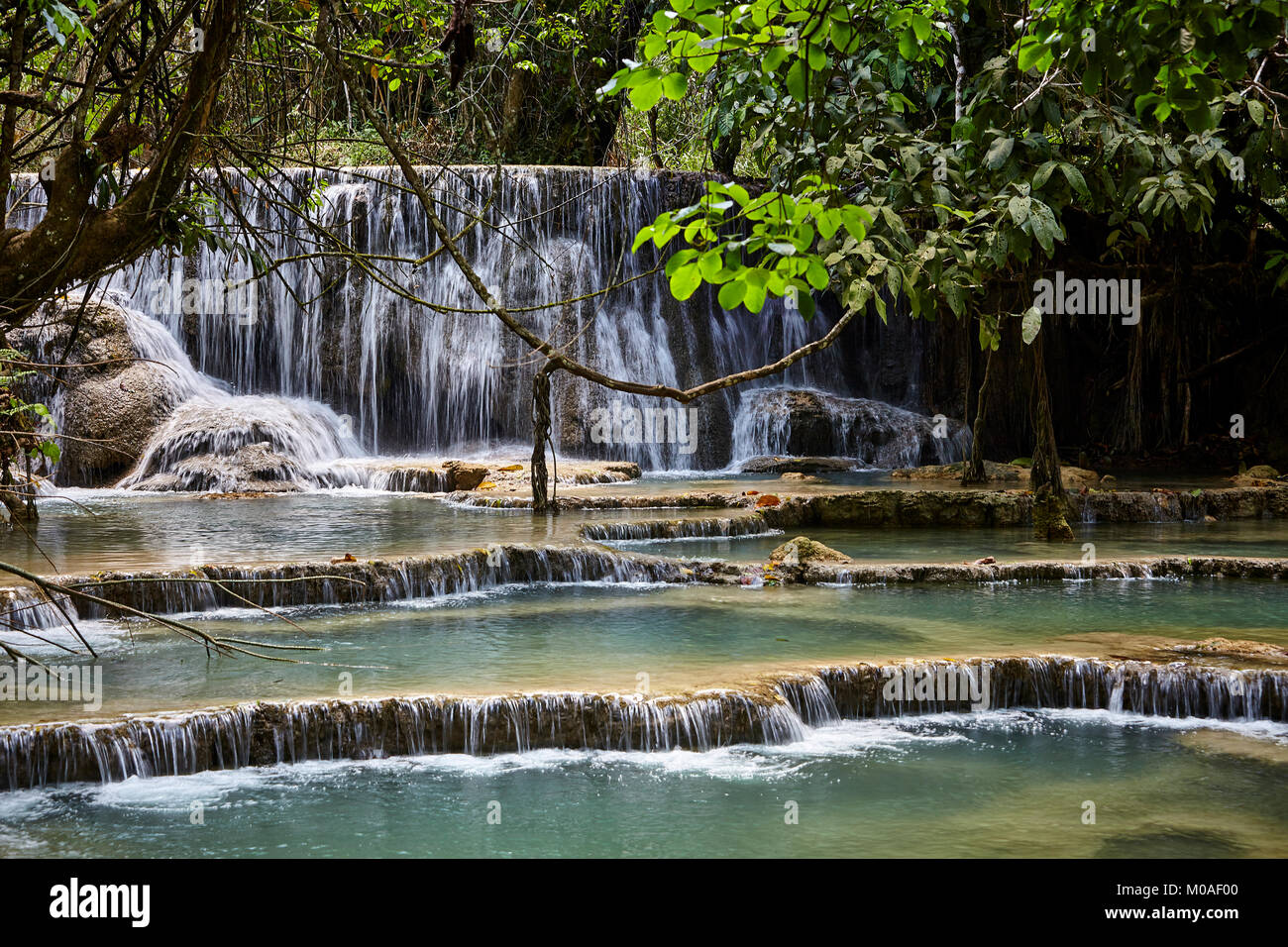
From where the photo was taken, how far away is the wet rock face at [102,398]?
15914 mm

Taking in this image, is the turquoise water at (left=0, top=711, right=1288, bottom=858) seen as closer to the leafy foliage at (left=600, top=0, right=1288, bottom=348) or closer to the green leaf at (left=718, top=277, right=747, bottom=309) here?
the leafy foliage at (left=600, top=0, right=1288, bottom=348)

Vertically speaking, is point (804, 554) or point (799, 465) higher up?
point (799, 465)

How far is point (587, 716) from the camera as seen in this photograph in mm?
6031

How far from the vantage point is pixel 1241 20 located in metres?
3.40

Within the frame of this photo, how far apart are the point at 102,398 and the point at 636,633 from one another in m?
11.7

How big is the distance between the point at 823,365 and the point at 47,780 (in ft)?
55.1

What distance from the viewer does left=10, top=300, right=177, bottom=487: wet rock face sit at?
1591cm

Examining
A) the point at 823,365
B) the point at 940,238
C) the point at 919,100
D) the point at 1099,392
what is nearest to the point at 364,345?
the point at 823,365

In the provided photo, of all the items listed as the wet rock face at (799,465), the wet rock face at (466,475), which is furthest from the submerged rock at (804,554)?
the wet rock face at (799,465)

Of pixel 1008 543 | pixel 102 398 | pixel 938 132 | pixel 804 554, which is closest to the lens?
pixel 804 554

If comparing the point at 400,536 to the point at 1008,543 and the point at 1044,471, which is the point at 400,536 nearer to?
the point at 1008,543

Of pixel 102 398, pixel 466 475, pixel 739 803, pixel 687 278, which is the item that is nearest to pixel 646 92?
pixel 687 278

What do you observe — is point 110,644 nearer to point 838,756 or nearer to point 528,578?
point 528,578

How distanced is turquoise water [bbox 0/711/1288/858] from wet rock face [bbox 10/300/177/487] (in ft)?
38.1
